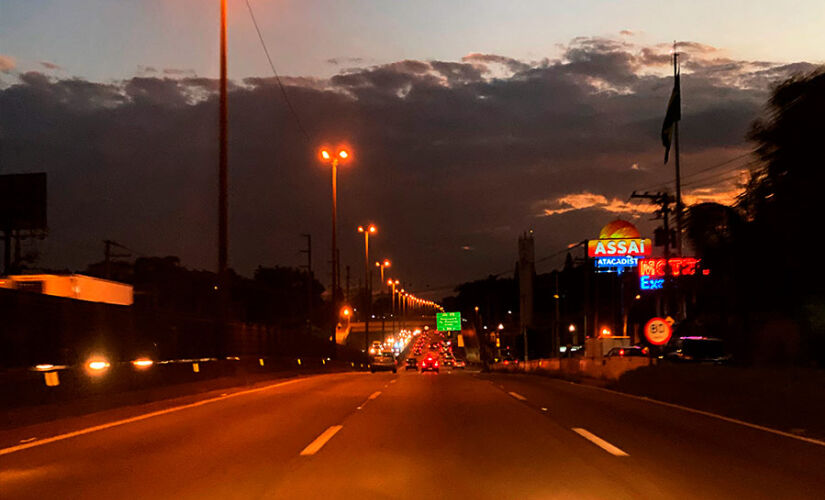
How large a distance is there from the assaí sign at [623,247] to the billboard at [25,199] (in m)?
56.3

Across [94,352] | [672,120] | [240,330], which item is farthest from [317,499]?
[672,120]

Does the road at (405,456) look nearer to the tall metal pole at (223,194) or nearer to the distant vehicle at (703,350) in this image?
the tall metal pole at (223,194)

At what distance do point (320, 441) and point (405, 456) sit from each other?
6.41 feet

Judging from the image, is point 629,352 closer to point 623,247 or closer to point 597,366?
point 597,366

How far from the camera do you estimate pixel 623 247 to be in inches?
3642

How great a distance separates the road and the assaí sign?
75.0 metres

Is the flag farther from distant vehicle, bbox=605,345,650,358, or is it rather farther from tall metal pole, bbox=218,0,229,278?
tall metal pole, bbox=218,0,229,278

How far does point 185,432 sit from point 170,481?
498cm

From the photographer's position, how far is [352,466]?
34.8 feet

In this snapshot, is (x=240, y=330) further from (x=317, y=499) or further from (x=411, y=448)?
(x=317, y=499)

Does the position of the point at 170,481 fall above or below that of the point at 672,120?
below

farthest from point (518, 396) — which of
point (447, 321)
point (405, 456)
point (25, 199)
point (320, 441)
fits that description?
point (447, 321)

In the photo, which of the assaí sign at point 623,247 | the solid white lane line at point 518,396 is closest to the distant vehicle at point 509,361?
the assaí sign at point 623,247

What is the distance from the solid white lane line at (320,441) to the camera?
11.9 meters
